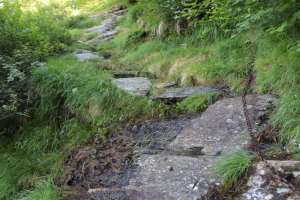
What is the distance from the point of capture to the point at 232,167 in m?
1.71

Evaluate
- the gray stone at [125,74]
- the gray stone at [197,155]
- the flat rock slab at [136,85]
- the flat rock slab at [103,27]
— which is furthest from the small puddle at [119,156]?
the flat rock slab at [103,27]

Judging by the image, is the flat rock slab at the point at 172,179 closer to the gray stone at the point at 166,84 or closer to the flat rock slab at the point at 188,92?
the flat rock slab at the point at 188,92

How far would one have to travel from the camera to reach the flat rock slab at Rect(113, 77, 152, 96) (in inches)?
148

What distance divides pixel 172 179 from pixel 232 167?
0.54 metres

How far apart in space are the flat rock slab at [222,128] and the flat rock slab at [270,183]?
53 centimetres

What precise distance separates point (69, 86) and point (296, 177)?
352 centimetres

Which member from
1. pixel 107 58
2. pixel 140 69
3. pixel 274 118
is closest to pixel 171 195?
pixel 274 118

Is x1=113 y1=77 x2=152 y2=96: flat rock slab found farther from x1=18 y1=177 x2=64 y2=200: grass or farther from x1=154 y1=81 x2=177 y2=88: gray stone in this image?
x1=18 y1=177 x2=64 y2=200: grass

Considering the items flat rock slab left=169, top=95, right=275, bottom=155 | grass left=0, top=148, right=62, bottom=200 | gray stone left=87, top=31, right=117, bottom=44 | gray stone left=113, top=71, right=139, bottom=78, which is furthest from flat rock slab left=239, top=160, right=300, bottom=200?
gray stone left=87, top=31, right=117, bottom=44

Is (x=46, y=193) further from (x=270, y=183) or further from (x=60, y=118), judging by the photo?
(x=270, y=183)

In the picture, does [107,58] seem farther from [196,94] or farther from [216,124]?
[216,124]

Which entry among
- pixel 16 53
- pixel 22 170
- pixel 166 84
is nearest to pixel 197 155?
pixel 166 84

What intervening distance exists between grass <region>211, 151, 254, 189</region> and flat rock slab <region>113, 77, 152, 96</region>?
211 centimetres

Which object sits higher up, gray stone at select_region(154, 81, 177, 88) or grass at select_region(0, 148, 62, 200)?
gray stone at select_region(154, 81, 177, 88)
